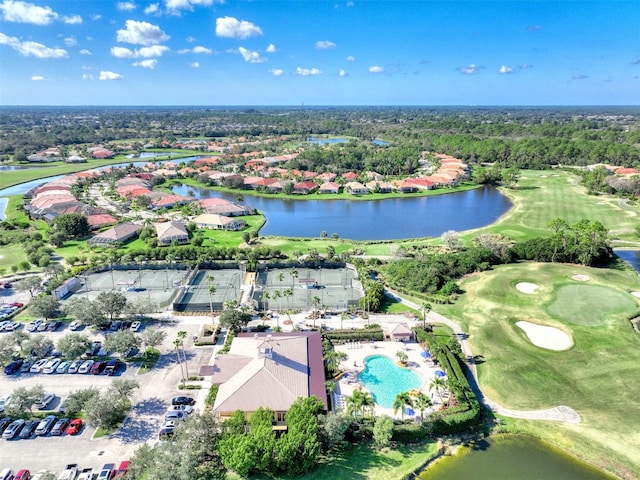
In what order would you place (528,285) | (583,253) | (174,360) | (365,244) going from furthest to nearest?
(365,244), (583,253), (528,285), (174,360)

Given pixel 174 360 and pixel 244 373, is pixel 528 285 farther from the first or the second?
pixel 174 360

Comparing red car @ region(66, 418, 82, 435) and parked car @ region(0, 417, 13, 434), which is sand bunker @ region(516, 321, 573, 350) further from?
parked car @ region(0, 417, 13, 434)

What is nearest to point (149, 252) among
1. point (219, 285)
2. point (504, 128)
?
point (219, 285)

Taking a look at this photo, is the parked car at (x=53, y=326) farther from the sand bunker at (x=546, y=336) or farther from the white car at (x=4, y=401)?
the sand bunker at (x=546, y=336)

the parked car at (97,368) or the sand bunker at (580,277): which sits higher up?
the sand bunker at (580,277)

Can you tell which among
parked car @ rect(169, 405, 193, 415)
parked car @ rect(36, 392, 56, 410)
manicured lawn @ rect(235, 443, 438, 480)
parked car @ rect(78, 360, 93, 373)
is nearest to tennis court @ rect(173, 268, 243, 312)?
parked car @ rect(78, 360, 93, 373)

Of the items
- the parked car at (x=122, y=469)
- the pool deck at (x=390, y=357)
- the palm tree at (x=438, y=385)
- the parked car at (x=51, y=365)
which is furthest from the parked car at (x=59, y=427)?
the palm tree at (x=438, y=385)
